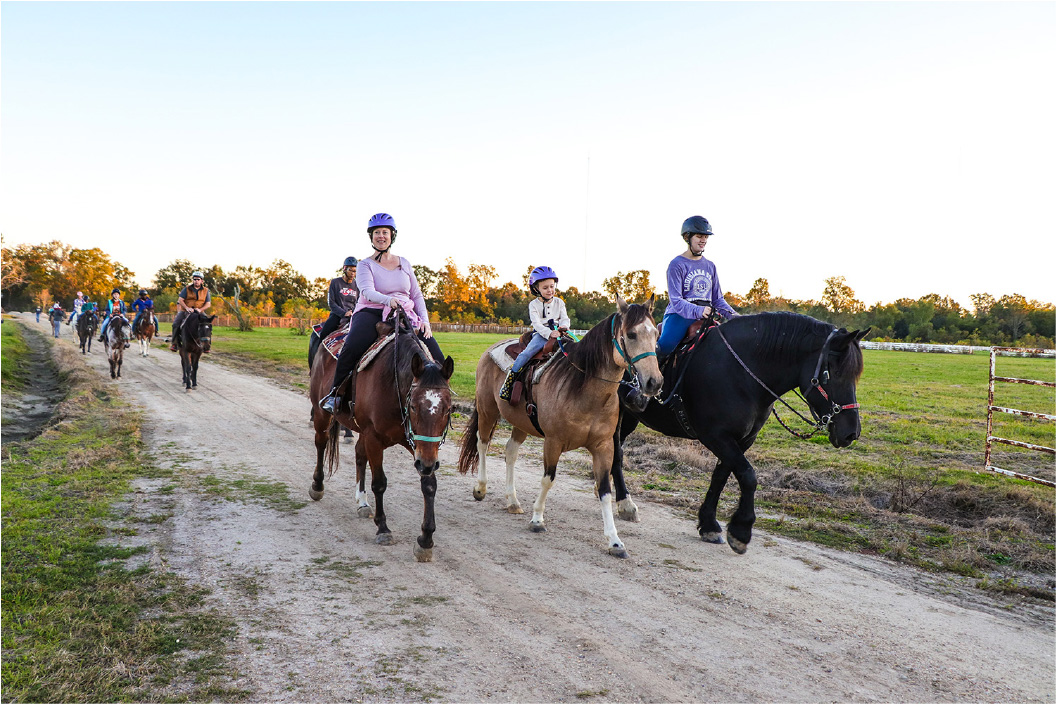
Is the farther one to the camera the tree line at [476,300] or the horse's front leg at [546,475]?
the tree line at [476,300]

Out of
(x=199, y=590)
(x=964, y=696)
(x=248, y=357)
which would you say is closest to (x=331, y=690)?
(x=199, y=590)

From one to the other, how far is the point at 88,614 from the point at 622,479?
16.9 ft

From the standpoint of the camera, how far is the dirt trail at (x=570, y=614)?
3.64 meters

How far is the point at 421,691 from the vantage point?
11.4ft

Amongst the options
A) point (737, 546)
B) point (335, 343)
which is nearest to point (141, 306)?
point (335, 343)

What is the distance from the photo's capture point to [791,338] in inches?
240

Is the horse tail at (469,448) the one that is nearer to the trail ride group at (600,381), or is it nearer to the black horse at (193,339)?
the trail ride group at (600,381)

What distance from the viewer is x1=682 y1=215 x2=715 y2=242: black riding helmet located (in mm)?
6930

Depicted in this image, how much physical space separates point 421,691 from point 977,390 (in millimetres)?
22652

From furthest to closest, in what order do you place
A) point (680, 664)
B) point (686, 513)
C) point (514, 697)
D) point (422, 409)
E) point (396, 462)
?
point (396, 462) → point (686, 513) → point (422, 409) → point (680, 664) → point (514, 697)

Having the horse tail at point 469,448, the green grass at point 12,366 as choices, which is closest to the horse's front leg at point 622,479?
the horse tail at point 469,448

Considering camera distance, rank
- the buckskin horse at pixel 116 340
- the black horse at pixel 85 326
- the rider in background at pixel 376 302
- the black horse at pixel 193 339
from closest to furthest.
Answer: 1. the rider in background at pixel 376 302
2. the black horse at pixel 193 339
3. the buckskin horse at pixel 116 340
4. the black horse at pixel 85 326

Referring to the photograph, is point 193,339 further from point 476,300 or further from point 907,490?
point 476,300

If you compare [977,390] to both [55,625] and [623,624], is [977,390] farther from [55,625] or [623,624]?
[55,625]
